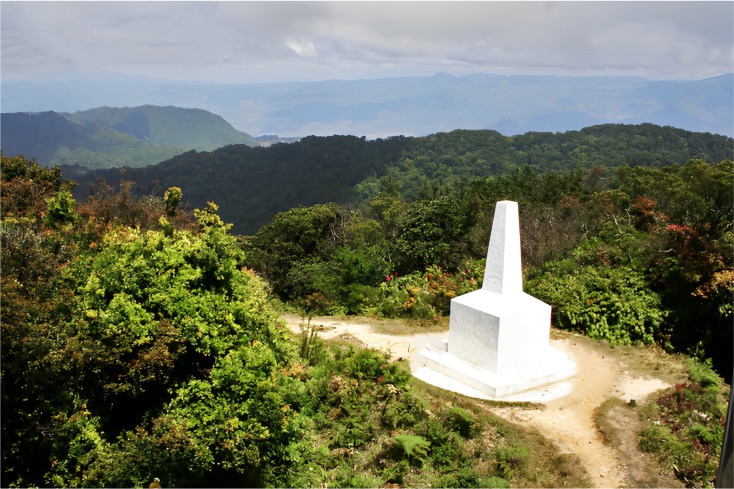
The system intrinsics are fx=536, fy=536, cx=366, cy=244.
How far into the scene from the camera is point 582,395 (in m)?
10.6

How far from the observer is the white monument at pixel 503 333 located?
10.9m

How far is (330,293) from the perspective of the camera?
1814 cm

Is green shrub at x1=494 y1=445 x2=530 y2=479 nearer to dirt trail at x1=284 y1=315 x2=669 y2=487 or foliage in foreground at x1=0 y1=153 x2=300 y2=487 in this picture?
dirt trail at x1=284 y1=315 x2=669 y2=487

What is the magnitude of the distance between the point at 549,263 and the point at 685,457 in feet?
27.3

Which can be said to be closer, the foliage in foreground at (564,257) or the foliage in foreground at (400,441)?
the foliage in foreground at (400,441)

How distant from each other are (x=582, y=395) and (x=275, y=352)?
614 cm

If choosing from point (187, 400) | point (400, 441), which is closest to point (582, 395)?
point (400, 441)

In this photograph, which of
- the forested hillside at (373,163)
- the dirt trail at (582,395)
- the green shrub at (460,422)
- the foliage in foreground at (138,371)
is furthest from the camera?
the forested hillside at (373,163)

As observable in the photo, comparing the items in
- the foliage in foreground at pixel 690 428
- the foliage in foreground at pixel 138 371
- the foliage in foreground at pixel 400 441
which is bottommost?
the foliage in foreground at pixel 400 441

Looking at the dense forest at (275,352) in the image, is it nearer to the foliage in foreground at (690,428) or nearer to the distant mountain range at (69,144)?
the foliage in foreground at (690,428)

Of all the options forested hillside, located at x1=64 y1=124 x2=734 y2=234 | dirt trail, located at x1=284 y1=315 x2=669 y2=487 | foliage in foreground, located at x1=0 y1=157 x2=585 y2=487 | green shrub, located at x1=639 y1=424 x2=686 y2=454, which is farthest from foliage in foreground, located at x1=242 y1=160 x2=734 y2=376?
forested hillside, located at x1=64 y1=124 x2=734 y2=234

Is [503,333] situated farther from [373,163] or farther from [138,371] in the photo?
[373,163]

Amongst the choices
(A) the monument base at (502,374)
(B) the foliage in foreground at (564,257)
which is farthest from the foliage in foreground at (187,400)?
(B) the foliage in foreground at (564,257)

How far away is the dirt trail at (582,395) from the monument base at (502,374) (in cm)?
42
